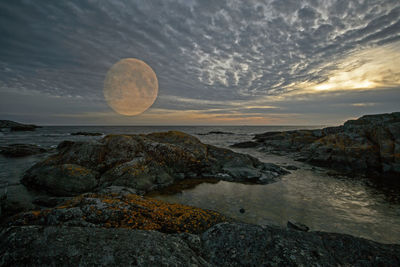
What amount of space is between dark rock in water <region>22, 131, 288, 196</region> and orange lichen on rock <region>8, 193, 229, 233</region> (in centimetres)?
607

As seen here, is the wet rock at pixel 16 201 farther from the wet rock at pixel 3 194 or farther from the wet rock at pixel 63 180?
the wet rock at pixel 63 180

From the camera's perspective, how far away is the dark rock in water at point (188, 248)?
126 inches

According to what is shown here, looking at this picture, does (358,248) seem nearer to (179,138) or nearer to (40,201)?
(40,201)

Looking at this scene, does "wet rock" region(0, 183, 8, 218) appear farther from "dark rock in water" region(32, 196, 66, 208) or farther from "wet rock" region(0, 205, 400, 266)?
"wet rock" region(0, 205, 400, 266)

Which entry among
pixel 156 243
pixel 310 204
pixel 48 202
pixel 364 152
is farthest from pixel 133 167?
pixel 364 152

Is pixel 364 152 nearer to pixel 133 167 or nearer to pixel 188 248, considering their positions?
pixel 188 248

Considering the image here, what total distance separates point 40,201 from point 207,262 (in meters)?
10.1

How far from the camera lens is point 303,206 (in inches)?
420

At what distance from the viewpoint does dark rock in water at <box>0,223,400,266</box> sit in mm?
3203

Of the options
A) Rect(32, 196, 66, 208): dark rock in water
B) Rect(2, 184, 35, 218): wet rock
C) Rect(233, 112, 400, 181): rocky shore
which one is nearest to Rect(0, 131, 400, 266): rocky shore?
Rect(32, 196, 66, 208): dark rock in water

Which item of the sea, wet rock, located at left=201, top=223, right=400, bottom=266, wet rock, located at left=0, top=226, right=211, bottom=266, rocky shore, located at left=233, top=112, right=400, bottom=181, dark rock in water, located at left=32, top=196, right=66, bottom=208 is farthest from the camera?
rocky shore, located at left=233, top=112, right=400, bottom=181

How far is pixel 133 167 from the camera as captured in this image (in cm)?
1291

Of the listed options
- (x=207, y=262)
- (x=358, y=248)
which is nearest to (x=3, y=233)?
(x=207, y=262)

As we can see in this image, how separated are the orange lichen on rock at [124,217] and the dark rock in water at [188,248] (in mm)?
850
